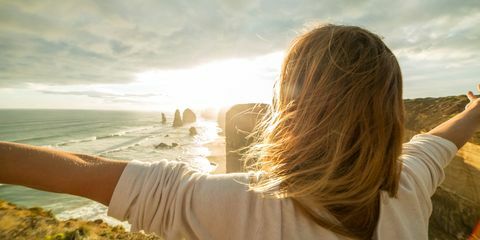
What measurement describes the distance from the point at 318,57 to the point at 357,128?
1.19ft

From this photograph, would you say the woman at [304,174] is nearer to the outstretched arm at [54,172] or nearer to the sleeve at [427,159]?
the outstretched arm at [54,172]

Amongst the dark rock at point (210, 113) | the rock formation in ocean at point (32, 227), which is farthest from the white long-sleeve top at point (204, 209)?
the dark rock at point (210, 113)


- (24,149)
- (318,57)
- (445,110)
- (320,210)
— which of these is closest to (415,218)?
(320,210)

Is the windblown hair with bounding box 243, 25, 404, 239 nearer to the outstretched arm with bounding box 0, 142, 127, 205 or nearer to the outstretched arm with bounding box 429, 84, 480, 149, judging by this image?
the outstretched arm with bounding box 0, 142, 127, 205

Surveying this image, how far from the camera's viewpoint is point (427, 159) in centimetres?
151

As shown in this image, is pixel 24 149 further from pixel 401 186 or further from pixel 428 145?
pixel 428 145

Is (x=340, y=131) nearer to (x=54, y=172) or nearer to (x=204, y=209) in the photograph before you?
(x=204, y=209)

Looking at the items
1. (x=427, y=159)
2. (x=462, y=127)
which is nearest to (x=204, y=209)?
(x=427, y=159)

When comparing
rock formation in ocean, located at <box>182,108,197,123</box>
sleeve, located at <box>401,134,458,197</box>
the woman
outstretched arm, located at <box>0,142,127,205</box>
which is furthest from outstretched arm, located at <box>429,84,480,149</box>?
rock formation in ocean, located at <box>182,108,197,123</box>

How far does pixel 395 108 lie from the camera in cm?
106

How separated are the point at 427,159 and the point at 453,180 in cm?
316

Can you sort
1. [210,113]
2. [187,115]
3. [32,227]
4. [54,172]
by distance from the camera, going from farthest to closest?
[210,113] → [187,115] → [32,227] → [54,172]

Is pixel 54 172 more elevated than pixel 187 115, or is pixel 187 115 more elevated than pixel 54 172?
pixel 54 172

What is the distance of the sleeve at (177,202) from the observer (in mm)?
937
